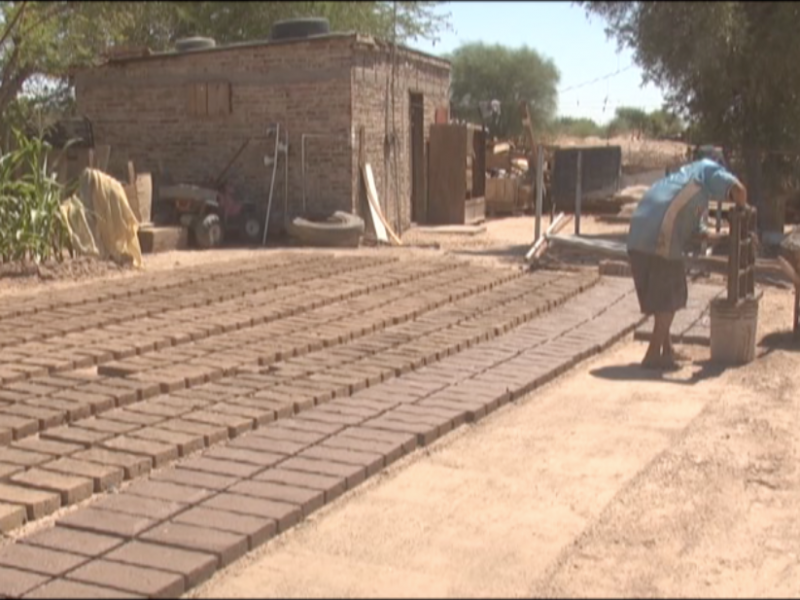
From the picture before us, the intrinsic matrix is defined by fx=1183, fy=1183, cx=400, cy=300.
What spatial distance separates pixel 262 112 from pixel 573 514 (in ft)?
40.8

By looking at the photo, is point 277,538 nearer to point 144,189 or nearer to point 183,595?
point 183,595

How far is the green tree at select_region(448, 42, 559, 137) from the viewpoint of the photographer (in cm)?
3909

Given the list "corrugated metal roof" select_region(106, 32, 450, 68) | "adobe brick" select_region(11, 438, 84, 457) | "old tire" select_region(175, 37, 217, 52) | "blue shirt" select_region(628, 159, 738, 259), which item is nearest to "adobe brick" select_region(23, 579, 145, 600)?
"adobe brick" select_region(11, 438, 84, 457)

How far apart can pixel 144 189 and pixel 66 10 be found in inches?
472

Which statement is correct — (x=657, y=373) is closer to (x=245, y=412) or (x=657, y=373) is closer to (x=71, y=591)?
(x=245, y=412)

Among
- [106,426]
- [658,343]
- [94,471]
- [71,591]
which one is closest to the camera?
[71,591]

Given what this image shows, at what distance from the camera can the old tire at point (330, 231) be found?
1513 centimetres

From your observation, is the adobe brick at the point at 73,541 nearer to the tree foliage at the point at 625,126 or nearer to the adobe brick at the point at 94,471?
the adobe brick at the point at 94,471

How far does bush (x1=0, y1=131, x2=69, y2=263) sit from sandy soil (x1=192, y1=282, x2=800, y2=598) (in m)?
6.29

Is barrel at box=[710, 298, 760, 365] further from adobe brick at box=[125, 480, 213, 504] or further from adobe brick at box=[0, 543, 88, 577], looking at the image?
adobe brick at box=[0, 543, 88, 577]

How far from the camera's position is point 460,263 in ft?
42.9

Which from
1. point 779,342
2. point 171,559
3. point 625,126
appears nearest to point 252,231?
point 779,342

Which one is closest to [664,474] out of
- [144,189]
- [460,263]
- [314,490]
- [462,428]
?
[462,428]

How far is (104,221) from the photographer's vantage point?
12.1 meters
